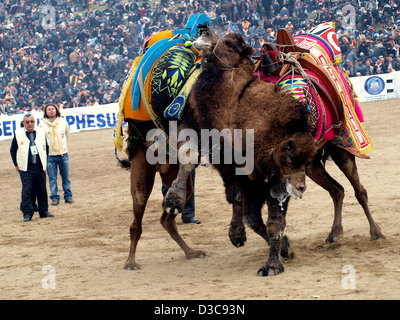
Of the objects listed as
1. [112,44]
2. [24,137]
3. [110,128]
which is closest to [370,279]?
[24,137]

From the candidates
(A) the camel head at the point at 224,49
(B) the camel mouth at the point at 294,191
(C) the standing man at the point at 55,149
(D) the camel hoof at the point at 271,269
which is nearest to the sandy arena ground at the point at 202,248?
(D) the camel hoof at the point at 271,269

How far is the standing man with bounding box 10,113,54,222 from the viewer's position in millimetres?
11398

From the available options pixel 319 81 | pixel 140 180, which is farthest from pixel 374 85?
pixel 140 180

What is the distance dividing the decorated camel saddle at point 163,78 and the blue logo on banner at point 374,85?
55.5ft

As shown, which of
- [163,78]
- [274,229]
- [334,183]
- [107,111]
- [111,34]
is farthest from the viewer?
[111,34]

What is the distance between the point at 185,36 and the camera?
6.37 meters

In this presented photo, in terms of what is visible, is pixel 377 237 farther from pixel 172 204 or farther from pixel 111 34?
pixel 111 34

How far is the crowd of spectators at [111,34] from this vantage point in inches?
1045

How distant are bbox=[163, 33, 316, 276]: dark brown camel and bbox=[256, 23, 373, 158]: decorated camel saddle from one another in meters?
0.60

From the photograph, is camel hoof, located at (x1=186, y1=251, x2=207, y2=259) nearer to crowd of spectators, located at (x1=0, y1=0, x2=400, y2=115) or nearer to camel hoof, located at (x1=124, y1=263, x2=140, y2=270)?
camel hoof, located at (x1=124, y1=263, x2=140, y2=270)

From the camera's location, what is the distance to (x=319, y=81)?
22.0ft

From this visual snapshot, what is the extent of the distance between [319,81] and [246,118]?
1.77 meters

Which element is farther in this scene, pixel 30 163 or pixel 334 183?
pixel 30 163

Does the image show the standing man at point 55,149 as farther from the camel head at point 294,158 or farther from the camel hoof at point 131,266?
the camel head at point 294,158
